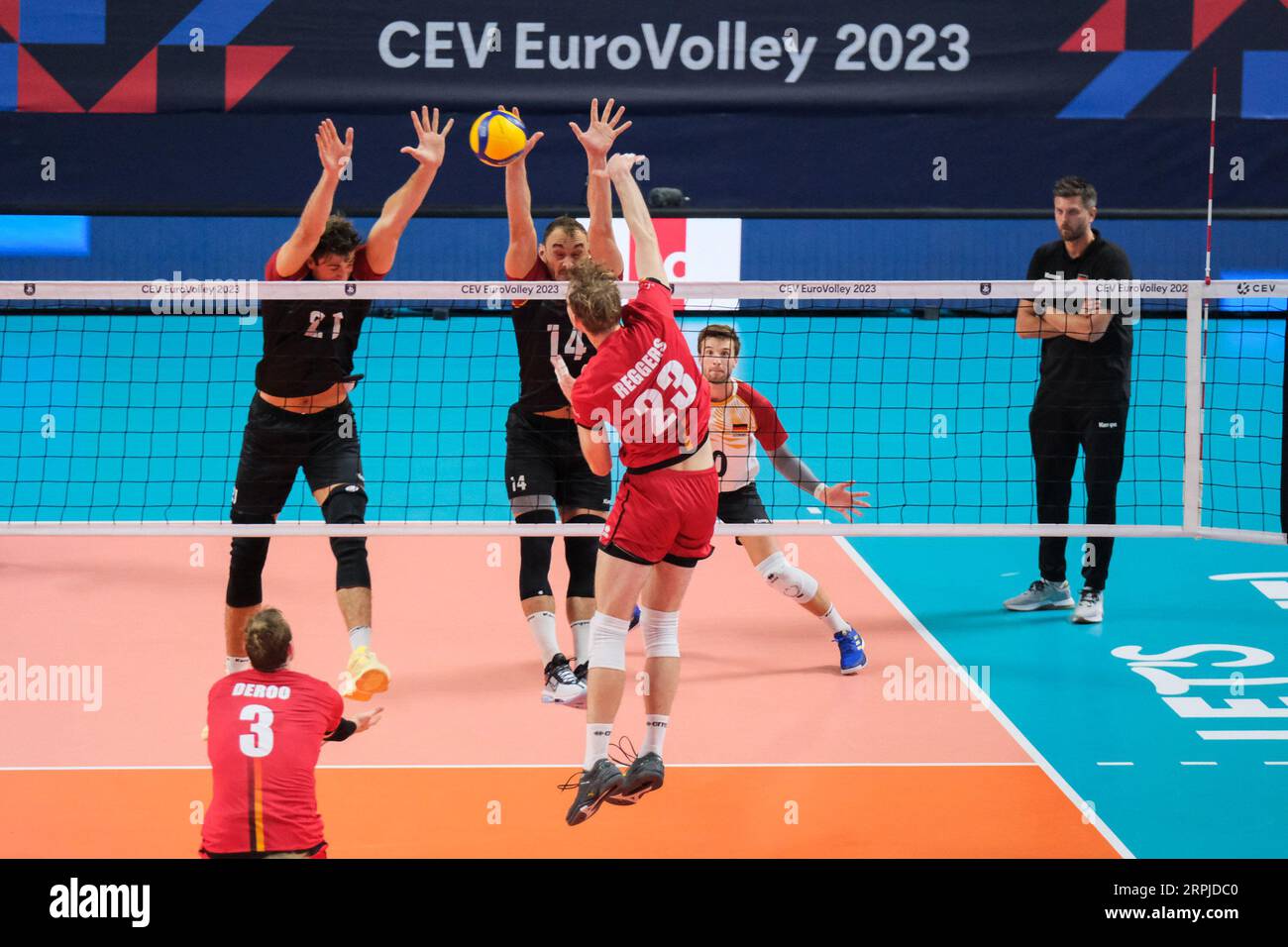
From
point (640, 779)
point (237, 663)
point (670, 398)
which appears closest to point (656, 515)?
point (670, 398)

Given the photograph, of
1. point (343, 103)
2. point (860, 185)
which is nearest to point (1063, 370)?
point (860, 185)

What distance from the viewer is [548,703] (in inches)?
299

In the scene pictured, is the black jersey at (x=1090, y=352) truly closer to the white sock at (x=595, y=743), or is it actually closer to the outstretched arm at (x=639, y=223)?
the outstretched arm at (x=639, y=223)

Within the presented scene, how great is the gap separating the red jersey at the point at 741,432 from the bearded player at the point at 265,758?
3253mm

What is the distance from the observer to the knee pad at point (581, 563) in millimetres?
7680

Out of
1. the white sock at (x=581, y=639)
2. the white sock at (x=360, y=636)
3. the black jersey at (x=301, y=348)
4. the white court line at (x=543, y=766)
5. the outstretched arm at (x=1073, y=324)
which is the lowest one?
the white court line at (x=543, y=766)

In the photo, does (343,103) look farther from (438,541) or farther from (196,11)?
(438,541)

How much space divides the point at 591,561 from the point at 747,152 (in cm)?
1190

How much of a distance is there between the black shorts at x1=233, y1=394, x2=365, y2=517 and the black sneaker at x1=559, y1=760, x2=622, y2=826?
1.88 m

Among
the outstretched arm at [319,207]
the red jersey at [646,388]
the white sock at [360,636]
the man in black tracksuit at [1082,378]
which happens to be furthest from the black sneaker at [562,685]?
the man in black tracksuit at [1082,378]

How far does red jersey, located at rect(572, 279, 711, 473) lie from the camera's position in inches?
229

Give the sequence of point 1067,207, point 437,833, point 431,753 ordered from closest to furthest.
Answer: point 437,833, point 431,753, point 1067,207

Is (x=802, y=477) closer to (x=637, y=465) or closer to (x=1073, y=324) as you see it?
(x=1073, y=324)

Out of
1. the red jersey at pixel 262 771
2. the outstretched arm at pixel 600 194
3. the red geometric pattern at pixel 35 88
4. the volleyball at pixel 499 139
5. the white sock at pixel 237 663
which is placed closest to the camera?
the red jersey at pixel 262 771
